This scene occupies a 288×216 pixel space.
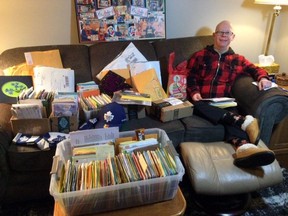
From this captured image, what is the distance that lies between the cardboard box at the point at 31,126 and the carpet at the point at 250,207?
47 cm

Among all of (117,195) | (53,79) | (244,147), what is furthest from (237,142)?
(53,79)

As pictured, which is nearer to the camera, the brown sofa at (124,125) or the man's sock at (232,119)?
the brown sofa at (124,125)

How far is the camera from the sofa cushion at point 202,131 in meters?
1.70

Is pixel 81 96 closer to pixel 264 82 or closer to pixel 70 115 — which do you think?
pixel 70 115

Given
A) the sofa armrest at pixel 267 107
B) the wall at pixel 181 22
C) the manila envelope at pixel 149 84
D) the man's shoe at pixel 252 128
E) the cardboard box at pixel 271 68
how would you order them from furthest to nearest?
the cardboard box at pixel 271 68
the wall at pixel 181 22
the manila envelope at pixel 149 84
the sofa armrest at pixel 267 107
the man's shoe at pixel 252 128

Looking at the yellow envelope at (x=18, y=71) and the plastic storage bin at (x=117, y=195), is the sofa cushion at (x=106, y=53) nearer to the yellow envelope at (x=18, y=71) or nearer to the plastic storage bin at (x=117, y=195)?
the yellow envelope at (x=18, y=71)

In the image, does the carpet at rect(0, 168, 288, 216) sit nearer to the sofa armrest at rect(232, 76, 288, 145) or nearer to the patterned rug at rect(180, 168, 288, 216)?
the patterned rug at rect(180, 168, 288, 216)

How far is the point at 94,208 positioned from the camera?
0.91m

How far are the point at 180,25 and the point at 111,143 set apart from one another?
1667 millimetres

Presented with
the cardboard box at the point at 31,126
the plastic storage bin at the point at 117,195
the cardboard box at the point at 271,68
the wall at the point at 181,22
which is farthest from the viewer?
the cardboard box at the point at 271,68

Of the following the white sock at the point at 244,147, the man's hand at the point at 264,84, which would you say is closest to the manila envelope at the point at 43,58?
the white sock at the point at 244,147

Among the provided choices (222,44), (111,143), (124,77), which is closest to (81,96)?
(124,77)

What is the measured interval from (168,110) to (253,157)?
2.02 ft

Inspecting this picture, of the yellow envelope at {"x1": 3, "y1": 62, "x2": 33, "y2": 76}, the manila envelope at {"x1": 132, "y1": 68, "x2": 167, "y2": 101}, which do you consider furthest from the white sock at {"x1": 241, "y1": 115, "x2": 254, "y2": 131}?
the yellow envelope at {"x1": 3, "y1": 62, "x2": 33, "y2": 76}
